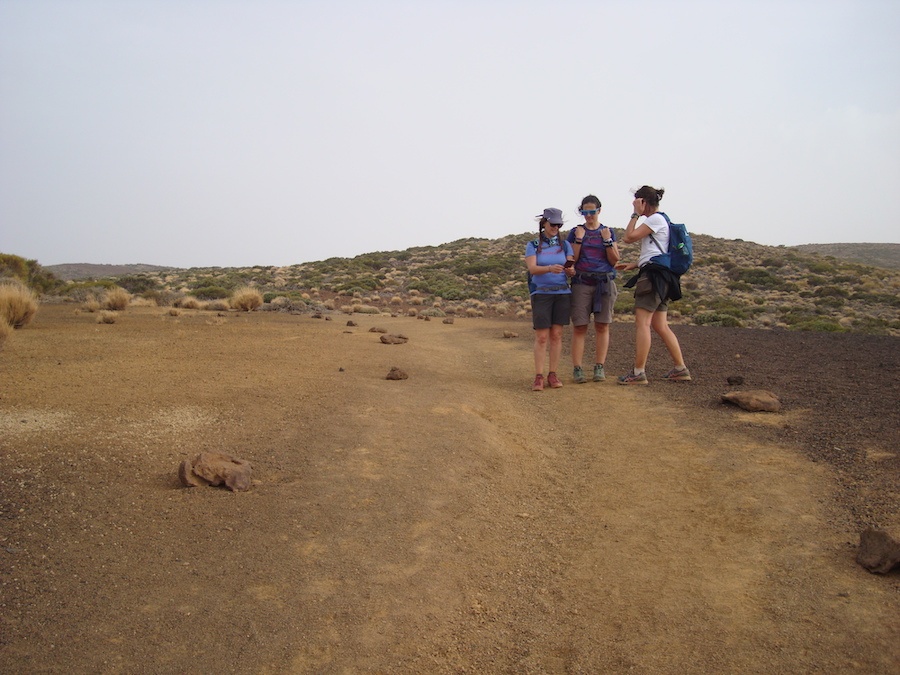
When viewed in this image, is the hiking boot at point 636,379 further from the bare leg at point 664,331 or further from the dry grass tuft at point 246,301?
the dry grass tuft at point 246,301

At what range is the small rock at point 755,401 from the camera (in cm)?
605

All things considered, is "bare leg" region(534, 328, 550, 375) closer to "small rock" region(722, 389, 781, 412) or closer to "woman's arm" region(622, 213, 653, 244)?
"woman's arm" region(622, 213, 653, 244)

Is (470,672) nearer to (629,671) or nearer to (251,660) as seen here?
(629,671)

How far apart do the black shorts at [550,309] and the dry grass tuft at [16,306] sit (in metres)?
8.41

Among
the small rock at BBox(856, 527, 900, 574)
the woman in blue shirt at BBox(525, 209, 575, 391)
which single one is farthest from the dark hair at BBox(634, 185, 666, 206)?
the small rock at BBox(856, 527, 900, 574)

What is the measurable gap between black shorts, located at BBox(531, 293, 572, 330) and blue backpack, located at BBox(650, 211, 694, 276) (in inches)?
42.5

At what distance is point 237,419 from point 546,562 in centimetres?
310

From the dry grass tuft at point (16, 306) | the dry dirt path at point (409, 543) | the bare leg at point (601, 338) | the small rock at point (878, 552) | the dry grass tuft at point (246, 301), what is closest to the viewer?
the dry dirt path at point (409, 543)

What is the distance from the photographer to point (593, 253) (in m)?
7.48

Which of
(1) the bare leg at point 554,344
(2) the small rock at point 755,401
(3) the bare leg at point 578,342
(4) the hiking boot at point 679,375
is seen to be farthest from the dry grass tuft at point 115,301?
(2) the small rock at point 755,401

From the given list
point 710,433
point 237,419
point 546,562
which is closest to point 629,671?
point 546,562

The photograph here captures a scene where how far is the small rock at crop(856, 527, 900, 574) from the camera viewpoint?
2.99m

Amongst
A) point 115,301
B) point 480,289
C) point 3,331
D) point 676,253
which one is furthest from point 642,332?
point 480,289

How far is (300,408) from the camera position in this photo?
595 centimetres
